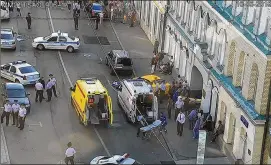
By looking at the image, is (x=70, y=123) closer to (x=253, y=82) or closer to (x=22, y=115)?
(x=22, y=115)

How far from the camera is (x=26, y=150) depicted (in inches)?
1502

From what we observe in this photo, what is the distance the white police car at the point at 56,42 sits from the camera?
54.6 m

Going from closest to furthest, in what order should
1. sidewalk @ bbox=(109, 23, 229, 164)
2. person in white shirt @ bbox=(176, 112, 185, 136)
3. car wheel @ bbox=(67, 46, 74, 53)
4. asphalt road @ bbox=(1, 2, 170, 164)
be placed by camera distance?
asphalt road @ bbox=(1, 2, 170, 164) < sidewalk @ bbox=(109, 23, 229, 164) < person in white shirt @ bbox=(176, 112, 185, 136) < car wheel @ bbox=(67, 46, 74, 53)

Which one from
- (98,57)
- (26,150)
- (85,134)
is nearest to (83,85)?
(85,134)

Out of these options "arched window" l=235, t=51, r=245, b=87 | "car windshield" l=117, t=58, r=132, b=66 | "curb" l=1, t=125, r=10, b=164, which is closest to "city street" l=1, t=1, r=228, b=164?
"curb" l=1, t=125, r=10, b=164

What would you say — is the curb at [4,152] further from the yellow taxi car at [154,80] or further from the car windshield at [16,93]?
the yellow taxi car at [154,80]

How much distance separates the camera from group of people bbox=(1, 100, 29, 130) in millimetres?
40250

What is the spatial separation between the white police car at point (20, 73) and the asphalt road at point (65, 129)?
85 cm

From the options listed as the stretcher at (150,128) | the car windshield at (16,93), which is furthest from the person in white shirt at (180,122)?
the car windshield at (16,93)

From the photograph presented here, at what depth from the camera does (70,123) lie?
139ft

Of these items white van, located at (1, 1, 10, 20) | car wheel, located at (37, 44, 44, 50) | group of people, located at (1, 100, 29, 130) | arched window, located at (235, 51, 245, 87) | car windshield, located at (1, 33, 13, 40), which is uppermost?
arched window, located at (235, 51, 245, 87)

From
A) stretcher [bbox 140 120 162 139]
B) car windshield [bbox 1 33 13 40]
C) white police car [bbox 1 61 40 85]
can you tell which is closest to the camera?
stretcher [bbox 140 120 162 139]

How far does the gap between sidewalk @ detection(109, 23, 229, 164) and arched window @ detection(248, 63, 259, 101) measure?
427cm

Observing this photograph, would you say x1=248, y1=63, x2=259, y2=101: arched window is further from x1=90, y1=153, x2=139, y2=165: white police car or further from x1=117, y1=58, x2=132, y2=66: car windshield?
x1=117, y1=58, x2=132, y2=66: car windshield
